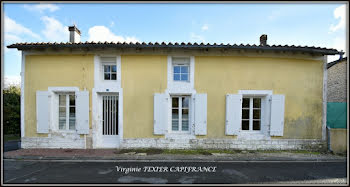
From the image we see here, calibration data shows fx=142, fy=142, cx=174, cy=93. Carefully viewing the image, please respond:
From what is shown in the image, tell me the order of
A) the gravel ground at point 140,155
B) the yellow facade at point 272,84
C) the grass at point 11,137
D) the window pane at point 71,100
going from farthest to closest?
1. the grass at point 11,137
2. the window pane at point 71,100
3. the yellow facade at point 272,84
4. the gravel ground at point 140,155

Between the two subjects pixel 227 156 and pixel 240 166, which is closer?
pixel 240 166

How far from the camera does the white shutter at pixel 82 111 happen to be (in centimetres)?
557

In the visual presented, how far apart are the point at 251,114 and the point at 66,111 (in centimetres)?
747

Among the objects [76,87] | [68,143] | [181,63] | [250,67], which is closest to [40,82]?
[76,87]

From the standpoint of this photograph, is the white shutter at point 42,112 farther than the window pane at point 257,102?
No

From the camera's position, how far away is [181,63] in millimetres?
5812

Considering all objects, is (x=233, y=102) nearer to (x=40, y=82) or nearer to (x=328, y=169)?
(x=328, y=169)

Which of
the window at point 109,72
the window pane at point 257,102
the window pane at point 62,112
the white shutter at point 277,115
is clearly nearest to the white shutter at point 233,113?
→ the window pane at point 257,102

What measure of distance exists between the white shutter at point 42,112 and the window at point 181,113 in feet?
16.1

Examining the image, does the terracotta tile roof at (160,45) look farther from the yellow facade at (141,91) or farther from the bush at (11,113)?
the bush at (11,113)

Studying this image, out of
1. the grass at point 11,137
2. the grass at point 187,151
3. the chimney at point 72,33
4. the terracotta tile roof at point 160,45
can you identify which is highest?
the chimney at point 72,33

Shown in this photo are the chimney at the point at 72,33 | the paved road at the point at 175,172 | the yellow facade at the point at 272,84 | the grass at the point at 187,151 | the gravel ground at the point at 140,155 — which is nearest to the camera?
the paved road at the point at 175,172

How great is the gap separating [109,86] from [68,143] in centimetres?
279

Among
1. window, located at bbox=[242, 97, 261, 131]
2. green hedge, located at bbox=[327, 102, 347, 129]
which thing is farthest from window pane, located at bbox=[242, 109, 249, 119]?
green hedge, located at bbox=[327, 102, 347, 129]
